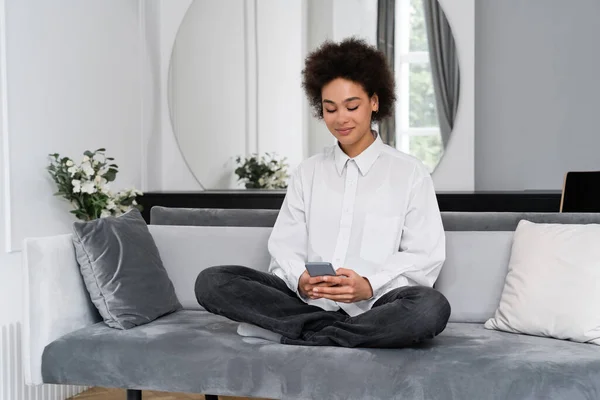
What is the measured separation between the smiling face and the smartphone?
0.55m

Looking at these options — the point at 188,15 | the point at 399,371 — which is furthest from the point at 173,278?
the point at 188,15

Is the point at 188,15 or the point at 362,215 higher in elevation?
the point at 188,15

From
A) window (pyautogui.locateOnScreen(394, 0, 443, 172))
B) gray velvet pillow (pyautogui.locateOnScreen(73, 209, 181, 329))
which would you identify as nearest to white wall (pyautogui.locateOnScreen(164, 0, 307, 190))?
window (pyautogui.locateOnScreen(394, 0, 443, 172))

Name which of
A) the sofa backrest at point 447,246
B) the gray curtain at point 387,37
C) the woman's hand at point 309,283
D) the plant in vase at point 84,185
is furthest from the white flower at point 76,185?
the gray curtain at point 387,37

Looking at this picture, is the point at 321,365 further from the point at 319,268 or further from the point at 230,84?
the point at 230,84

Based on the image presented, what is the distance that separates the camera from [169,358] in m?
2.40

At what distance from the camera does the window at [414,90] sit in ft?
13.9

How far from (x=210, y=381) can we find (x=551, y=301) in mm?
1075

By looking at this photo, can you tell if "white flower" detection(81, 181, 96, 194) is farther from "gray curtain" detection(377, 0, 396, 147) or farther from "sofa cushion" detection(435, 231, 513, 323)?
"gray curtain" detection(377, 0, 396, 147)

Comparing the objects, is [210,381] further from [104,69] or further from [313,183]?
[104,69]

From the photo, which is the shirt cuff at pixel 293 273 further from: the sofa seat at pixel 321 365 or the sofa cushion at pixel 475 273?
the sofa cushion at pixel 475 273

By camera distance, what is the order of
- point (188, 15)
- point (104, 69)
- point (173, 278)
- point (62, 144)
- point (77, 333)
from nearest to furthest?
point (77, 333) < point (173, 278) < point (62, 144) < point (104, 69) < point (188, 15)

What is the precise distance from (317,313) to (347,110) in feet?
2.37

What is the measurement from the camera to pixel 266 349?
7.69 feet
